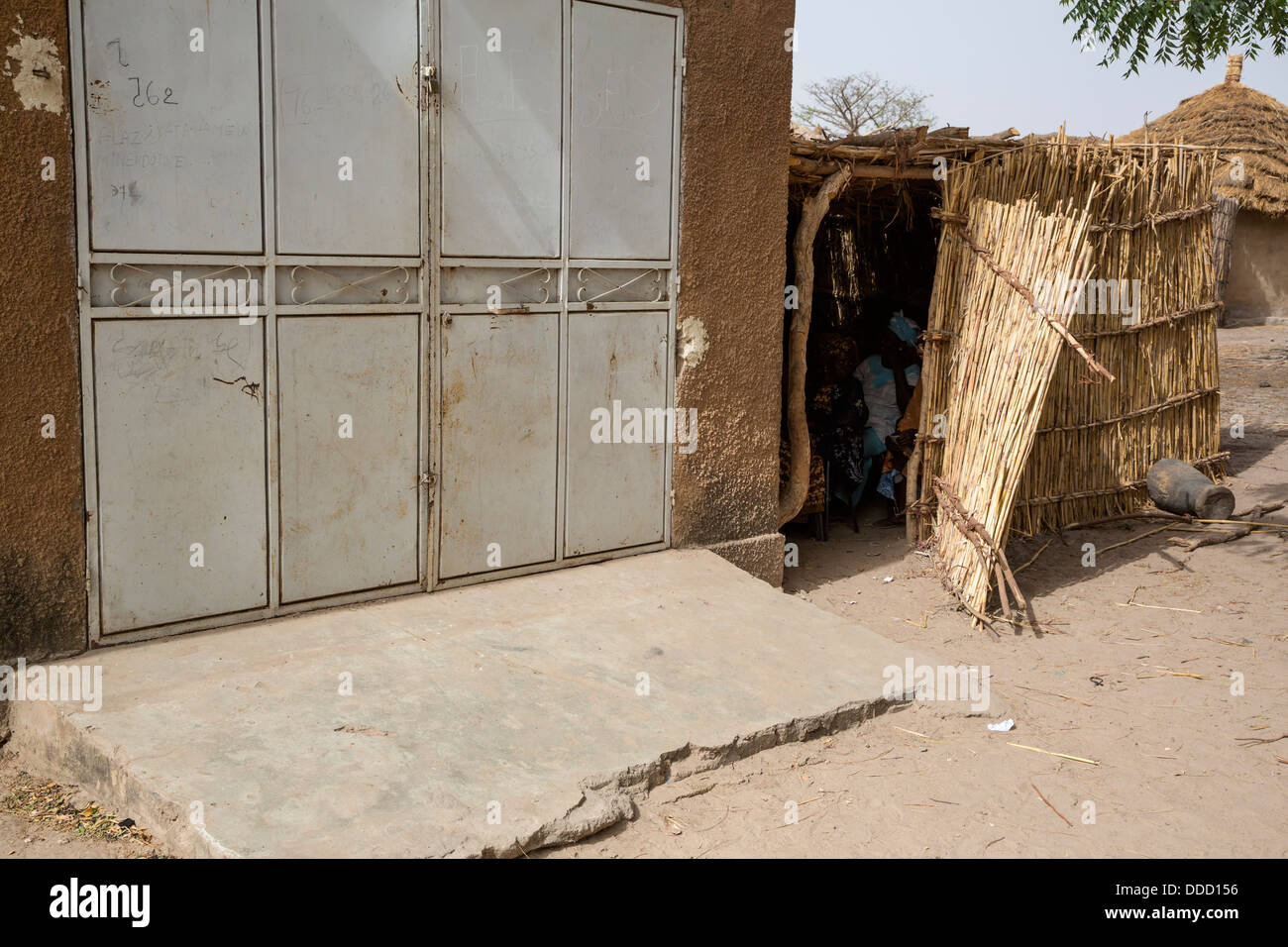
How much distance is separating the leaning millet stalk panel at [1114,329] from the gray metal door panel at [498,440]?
282 centimetres

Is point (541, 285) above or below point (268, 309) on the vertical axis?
above

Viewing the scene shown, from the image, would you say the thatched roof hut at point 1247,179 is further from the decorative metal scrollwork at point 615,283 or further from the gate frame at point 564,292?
the decorative metal scrollwork at point 615,283

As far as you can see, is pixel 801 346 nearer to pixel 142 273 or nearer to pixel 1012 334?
pixel 1012 334

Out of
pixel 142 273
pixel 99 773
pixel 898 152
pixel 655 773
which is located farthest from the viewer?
pixel 898 152

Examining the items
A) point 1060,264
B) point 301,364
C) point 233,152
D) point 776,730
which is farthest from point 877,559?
point 233,152

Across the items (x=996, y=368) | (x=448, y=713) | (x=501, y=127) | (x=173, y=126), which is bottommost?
(x=448, y=713)

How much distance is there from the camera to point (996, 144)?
6949mm

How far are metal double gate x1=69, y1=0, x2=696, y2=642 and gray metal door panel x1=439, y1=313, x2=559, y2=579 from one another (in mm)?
12

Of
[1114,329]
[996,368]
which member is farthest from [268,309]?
[1114,329]

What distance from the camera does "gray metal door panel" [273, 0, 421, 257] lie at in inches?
173

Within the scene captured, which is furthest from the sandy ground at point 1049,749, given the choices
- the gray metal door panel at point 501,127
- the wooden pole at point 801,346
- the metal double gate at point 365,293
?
the gray metal door panel at point 501,127

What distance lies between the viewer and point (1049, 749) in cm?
452

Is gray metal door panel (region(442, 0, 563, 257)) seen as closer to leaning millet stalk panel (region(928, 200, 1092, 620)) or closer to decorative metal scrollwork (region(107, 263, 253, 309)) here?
decorative metal scrollwork (region(107, 263, 253, 309))

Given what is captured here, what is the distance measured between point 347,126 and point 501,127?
72 centimetres
